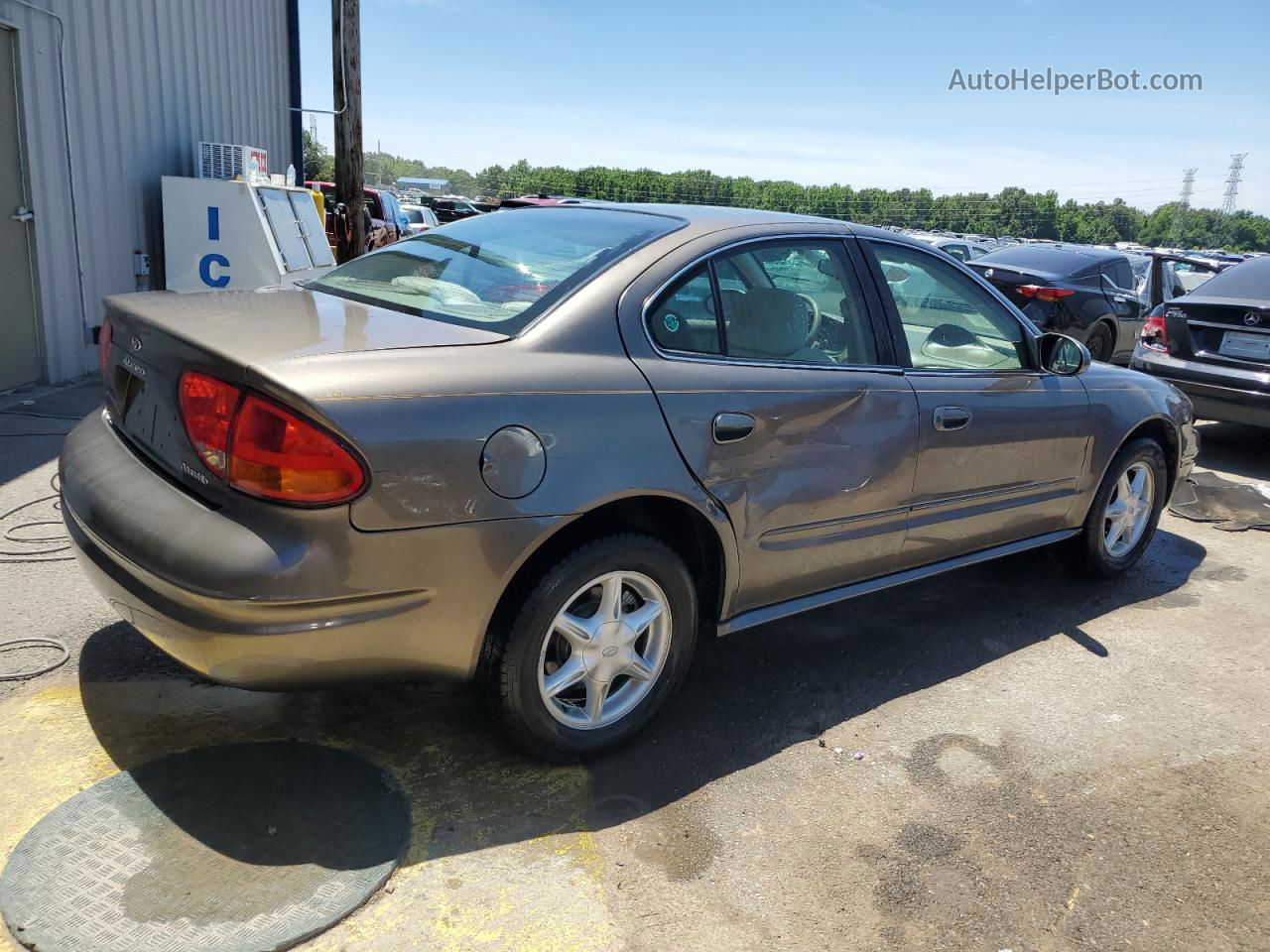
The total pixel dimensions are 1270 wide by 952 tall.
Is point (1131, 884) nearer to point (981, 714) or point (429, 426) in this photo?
point (981, 714)

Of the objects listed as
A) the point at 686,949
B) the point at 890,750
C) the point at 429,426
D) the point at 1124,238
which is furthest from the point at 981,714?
the point at 1124,238

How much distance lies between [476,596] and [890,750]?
1.53 meters

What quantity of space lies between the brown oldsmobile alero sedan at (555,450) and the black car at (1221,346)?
403 centimetres

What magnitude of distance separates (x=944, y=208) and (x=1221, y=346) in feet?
271

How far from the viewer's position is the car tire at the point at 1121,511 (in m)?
4.69

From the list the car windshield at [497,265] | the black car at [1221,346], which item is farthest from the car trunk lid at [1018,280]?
the car windshield at [497,265]

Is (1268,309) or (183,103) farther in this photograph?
(183,103)

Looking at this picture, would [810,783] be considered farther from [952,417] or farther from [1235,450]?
[1235,450]

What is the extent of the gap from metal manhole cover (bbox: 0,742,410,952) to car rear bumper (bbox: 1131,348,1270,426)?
22.3ft

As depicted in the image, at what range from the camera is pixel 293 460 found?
2346 millimetres

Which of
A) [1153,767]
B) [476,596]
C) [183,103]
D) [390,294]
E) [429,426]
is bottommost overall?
[1153,767]

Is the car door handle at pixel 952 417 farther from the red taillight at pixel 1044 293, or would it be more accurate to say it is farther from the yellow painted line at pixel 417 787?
the red taillight at pixel 1044 293

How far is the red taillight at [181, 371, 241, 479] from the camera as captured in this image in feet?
7.97

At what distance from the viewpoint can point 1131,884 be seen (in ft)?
→ 8.84
